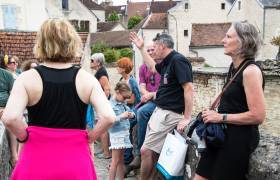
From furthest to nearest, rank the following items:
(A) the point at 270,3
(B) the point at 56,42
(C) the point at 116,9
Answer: (C) the point at 116,9
(A) the point at 270,3
(B) the point at 56,42

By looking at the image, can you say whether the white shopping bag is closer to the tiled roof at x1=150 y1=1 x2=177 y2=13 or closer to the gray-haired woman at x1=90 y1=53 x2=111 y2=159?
the gray-haired woman at x1=90 y1=53 x2=111 y2=159

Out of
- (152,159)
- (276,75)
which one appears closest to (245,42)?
(152,159)

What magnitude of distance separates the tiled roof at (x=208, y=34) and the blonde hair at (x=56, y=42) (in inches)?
1758

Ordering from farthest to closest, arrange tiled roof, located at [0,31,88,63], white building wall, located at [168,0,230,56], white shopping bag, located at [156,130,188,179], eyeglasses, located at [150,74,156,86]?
white building wall, located at [168,0,230,56]
tiled roof, located at [0,31,88,63]
eyeglasses, located at [150,74,156,86]
white shopping bag, located at [156,130,188,179]

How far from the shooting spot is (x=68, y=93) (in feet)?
11.1

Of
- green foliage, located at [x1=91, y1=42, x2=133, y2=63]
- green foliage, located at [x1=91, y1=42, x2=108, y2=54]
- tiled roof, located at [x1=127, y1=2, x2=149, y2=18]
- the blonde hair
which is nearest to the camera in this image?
the blonde hair

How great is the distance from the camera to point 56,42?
3465 millimetres

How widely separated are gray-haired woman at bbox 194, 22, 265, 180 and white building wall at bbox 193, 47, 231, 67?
44.3 meters

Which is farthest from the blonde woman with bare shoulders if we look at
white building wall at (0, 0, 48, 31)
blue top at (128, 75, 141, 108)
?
white building wall at (0, 0, 48, 31)

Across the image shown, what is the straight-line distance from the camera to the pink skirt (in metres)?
A: 3.42

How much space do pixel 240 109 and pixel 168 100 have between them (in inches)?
71.0

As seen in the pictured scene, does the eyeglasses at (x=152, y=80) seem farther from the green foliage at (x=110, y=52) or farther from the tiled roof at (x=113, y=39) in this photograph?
the tiled roof at (x=113, y=39)

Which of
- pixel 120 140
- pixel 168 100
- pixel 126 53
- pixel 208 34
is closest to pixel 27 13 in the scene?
pixel 120 140

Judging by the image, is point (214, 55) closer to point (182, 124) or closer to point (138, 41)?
point (138, 41)
